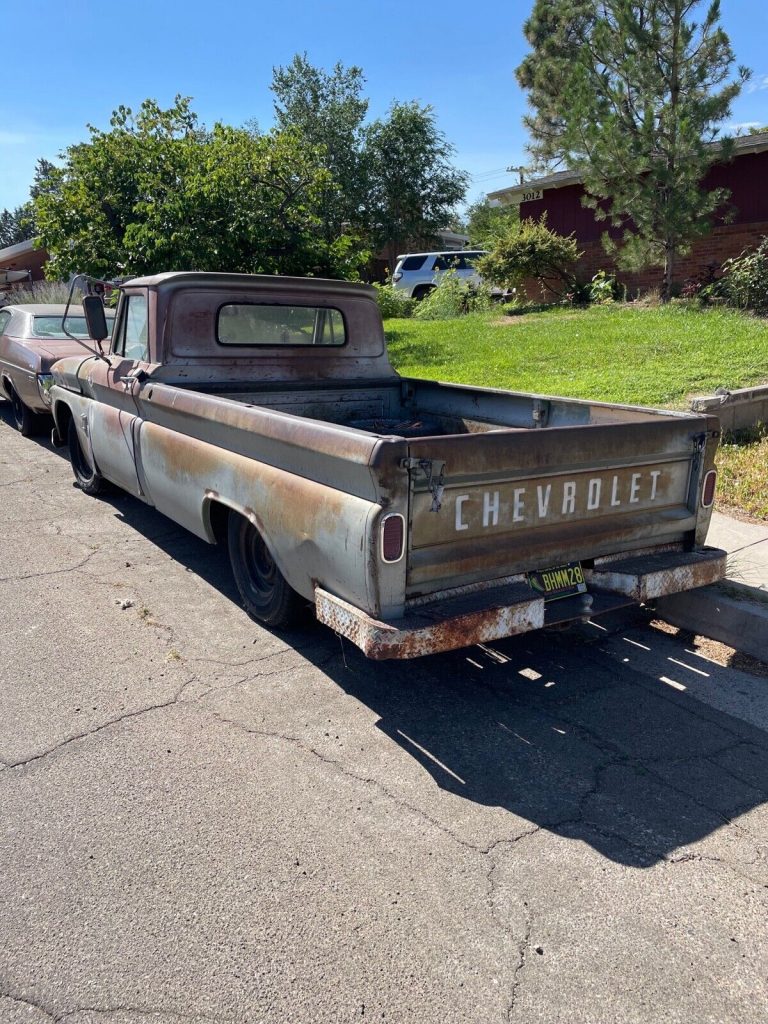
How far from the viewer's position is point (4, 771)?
10.3 feet

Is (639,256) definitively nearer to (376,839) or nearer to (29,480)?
(29,480)

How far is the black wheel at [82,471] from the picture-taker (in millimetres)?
6965

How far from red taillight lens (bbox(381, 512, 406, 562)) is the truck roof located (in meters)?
2.90

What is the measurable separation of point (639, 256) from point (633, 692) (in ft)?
43.3

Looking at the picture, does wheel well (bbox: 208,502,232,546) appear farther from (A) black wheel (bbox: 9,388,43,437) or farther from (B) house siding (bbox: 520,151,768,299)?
(B) house siding (bbox: 520,151,768,299)

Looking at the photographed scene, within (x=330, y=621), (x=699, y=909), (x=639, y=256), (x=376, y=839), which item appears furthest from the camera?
(x=639, y=256)

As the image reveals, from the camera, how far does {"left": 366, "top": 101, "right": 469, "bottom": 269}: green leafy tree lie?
2998 centimetres

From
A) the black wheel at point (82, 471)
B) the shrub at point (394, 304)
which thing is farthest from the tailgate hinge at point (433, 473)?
the shrub at point (394, 304)

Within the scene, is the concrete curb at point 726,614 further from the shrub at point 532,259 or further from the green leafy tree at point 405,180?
the green leafy tree at point 405,180

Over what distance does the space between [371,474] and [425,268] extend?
77.0 feet

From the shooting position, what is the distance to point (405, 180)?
101 ft

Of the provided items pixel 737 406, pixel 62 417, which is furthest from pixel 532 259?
pixel 62 417

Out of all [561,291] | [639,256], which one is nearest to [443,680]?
[639,256]

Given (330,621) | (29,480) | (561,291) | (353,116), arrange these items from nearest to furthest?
(330,621)
(29,480)
(561,291)
(353,116)
